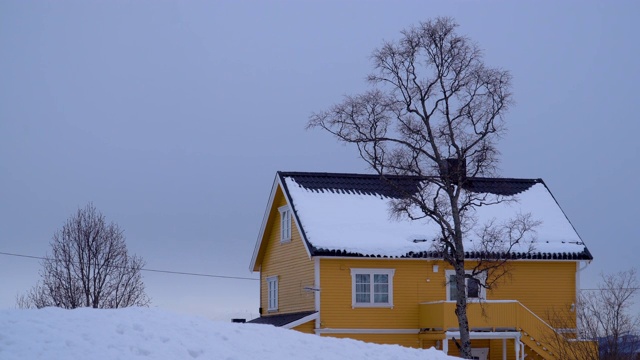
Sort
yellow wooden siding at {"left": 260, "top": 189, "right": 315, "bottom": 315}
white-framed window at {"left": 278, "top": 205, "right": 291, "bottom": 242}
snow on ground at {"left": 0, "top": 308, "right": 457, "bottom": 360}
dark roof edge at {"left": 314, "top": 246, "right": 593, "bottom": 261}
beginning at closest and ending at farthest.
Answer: snow on ground at {"left": 0, "top": 308, "right": 457, "bottom": 360}
dark roof edge at {"left": 314, "top": 246, "right": 593, "bottom": 261}
yellow wooden siding at {"left": 260, "top": 189, "right": 315, "bottom": 315}
white-framed window at {"left": 278, "top": 205, "right": 291, "bottom": 242}

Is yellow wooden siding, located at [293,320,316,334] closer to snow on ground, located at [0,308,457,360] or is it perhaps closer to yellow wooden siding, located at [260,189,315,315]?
yellow wooden siding, located at [260,189,315,315]

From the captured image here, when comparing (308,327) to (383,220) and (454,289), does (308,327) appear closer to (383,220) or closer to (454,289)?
(383,220)

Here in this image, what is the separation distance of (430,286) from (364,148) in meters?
6.98

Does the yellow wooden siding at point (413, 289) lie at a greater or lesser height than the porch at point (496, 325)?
greater

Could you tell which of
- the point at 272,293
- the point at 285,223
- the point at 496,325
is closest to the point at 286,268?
the point at 285,223

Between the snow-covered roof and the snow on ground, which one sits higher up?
the snow-covered roof

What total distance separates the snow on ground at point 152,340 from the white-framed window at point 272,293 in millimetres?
19338

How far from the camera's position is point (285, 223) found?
40.3 metres

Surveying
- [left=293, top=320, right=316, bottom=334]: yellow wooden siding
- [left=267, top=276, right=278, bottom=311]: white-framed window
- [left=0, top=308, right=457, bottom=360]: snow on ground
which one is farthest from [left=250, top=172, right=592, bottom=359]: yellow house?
[left=0, top=308, right=457, bottom=360]: snow on ground

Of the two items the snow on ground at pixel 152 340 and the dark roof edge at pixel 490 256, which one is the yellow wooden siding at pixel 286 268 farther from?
the snow on ground at pixel 152 340

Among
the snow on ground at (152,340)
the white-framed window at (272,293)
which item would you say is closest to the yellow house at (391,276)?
the white-framed window at (272,293)

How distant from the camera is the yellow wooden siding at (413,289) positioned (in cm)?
3625

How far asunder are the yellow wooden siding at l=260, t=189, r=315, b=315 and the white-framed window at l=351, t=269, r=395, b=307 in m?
1.72

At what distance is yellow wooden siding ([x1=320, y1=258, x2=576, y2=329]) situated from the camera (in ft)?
119
